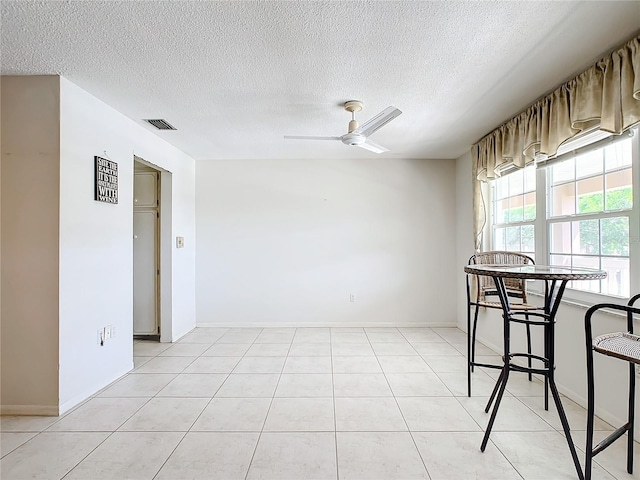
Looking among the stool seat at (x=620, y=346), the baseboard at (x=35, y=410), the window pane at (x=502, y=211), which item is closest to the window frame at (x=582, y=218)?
the window pane at (x=502, y=211)

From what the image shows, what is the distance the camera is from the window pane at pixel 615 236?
2.11 m

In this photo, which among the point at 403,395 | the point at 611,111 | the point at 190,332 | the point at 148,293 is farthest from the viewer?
the point at 190,332

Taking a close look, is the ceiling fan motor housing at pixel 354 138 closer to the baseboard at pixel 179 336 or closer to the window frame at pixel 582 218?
the window frame at pixel 582 218

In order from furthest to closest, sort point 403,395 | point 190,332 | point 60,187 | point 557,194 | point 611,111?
1. point 190,332
2. point 557,194
3. point 403,395
4. point 60,187
5. point 611,111

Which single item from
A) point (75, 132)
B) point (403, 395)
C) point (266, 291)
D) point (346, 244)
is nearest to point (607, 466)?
point (403, 395)

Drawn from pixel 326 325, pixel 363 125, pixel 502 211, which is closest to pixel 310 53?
pixel 363 125

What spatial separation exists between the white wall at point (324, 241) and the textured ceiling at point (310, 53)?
1.59 m

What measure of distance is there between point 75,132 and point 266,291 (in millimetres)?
2945

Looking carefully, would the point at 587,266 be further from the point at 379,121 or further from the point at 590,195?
the point at 379,121

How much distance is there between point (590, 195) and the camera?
2398 mm

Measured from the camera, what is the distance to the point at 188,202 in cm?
446

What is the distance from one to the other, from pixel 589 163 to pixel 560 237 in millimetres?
640

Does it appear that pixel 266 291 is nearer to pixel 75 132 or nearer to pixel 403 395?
pixel 403 395

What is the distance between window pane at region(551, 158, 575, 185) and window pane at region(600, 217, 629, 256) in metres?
0.51
